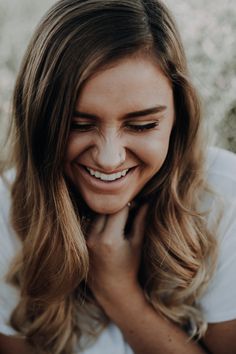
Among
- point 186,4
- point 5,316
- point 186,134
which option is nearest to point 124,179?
point 186,134

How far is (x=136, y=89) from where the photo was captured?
5.66 feet

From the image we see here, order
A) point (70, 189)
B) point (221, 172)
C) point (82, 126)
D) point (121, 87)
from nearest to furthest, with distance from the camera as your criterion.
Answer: point (121, 87) → point (82, 126) → point (70, 189) → point (221, 172)

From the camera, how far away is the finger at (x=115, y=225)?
209 cm

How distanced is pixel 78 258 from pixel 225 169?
0.59 meters

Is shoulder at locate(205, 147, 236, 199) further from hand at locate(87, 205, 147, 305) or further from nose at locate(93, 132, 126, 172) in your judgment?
nose at locate(93, 132, 126, 172)

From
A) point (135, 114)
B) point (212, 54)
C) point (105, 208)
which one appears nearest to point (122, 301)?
point (105, 208)

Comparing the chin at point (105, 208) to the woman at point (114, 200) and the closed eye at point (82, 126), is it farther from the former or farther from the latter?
the closed eye at point (82, 126)

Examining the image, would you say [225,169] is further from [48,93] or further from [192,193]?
[48,93]

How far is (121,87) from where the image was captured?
1705mm

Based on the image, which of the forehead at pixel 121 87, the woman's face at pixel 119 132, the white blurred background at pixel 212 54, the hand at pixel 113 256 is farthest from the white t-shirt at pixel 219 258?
the white blurred background at pixel 212 54

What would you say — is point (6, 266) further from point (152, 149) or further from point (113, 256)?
point (152, 149)

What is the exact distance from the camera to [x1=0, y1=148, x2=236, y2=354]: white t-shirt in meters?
2.08

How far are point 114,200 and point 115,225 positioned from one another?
146 mm

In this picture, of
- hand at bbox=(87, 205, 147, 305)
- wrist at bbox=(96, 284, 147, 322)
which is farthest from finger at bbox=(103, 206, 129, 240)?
wrist at bbox=(96, 284, 147, 322)
